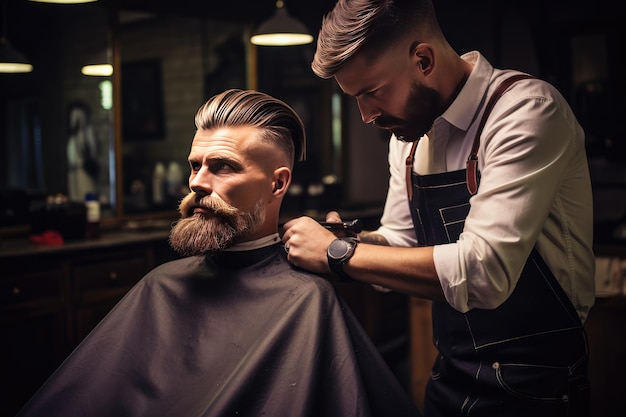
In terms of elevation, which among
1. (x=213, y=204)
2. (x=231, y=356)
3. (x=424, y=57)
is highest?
(x=424, y=57)

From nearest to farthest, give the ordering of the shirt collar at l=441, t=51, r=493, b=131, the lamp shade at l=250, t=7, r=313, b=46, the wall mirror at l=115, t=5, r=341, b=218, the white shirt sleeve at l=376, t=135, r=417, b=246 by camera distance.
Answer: the shirt collar at l=441, t=51, r=493, b=131, the white shirt sleeve at l=376, t=135, r=417, b=246, the lamp shade at l=250, t=7, r=313, b=46, the wall mirror at l=115, t=5, r=341, b=218

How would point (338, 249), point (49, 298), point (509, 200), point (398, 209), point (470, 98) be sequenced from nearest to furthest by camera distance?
point (509, 200), point (338, 249), point (470, 98), point (398, 209), point (49, 298)

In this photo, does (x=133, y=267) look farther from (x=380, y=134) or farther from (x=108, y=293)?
(x=380, y=134)

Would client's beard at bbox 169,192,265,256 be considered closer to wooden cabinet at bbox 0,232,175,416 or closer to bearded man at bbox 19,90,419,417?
bearded man at bbox 19,90,419,417

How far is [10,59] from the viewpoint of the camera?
3438mm

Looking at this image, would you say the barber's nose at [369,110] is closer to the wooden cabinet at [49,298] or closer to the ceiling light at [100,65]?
the wooden cabinet at [49,298]

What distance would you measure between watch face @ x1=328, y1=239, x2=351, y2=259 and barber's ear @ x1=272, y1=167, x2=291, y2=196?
0.95 ft

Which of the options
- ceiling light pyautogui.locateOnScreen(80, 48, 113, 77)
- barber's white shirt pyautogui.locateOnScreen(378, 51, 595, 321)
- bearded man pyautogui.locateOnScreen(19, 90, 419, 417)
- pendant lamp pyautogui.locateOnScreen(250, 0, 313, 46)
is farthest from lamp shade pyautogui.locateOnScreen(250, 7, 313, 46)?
barber's white shirt pyautogui.locateOnScreen(378, 51, 595, 321)

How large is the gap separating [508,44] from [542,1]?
45 centimetres

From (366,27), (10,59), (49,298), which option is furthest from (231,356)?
(10,59)

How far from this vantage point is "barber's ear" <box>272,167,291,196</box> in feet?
5.78

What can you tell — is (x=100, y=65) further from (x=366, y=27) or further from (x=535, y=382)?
(x=535, y=382)

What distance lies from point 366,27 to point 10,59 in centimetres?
254

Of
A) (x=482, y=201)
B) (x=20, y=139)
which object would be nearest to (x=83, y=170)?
(x=20, y=139)
